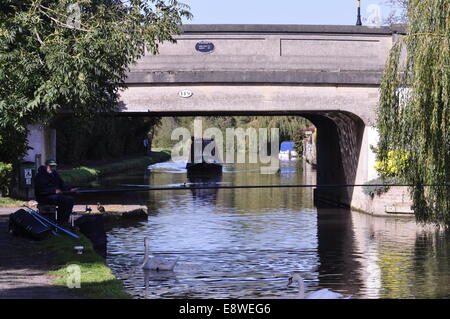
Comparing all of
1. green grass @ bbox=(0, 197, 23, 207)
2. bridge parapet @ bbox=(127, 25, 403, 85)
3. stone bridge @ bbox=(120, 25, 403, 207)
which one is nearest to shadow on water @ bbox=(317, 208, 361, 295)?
stone bridge @ bbox=(120, 25, 403, 207)

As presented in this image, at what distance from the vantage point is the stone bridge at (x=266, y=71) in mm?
26297

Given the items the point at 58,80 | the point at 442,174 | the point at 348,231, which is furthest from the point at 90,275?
the point at 348,231

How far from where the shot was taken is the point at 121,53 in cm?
1509

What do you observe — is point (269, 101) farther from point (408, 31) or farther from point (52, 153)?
point (408, 31)

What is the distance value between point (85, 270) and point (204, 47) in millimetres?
14614

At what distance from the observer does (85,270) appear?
12758 millimetres

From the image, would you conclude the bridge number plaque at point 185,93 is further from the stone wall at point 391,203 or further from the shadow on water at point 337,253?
the stone wall at point 391,203

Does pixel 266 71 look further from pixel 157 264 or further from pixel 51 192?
pixel 157 264

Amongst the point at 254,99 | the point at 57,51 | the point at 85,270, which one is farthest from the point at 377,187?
the point at 85,270

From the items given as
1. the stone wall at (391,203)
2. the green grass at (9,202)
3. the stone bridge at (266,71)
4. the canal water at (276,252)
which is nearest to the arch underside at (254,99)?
the stone bridge at (266,71)

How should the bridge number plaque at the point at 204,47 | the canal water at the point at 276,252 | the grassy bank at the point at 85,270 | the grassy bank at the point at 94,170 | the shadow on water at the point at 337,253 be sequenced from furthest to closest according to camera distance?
the grassy bank at the point at 94,170 → the bridge number plaque at the point at 204,47 → the shadow on water at the point at 337,253 → the canal water at the point at 276,252 → the grassy bank at the point at 85,270

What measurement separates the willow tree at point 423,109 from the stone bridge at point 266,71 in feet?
32.2

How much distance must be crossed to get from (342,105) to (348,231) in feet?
18.5

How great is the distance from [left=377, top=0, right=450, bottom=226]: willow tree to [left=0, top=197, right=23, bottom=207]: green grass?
1167cm
